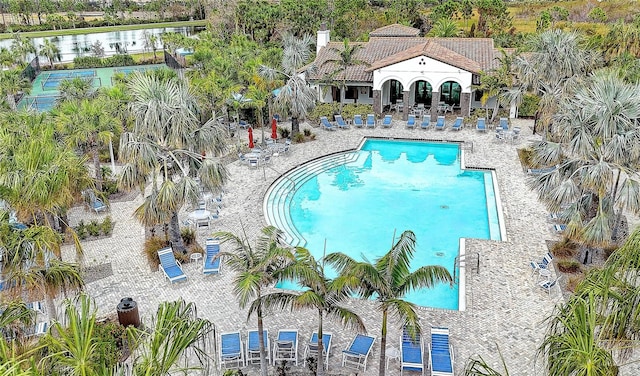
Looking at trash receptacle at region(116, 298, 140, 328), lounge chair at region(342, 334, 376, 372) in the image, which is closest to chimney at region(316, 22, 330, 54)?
trash receptacle at region(116, 298, 140, 328)

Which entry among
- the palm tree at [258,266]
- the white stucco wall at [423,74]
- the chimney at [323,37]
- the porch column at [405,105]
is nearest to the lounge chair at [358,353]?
the palm tree at [258,266]

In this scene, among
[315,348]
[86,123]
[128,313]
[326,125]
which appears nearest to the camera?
[315,348]

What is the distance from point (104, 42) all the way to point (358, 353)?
74.5m

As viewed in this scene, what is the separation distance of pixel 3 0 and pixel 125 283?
91663 mm

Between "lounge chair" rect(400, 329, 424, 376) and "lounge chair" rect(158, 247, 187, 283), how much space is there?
23.1 feet

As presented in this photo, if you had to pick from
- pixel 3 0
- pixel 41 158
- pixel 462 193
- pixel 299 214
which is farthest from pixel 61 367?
pixel 3 0

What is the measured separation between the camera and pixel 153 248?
1781 cm

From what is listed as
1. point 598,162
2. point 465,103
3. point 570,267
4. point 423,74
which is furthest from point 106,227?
point 465,103

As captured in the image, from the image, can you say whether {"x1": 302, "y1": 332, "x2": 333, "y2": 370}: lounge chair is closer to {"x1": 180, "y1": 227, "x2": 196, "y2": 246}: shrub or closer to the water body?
{"x1": 180, "y1": 227, "x2": 196, "y2": 246}: shrub

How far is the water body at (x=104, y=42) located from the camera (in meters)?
65.6

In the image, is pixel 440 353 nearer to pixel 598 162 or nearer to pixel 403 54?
pixel 598 162

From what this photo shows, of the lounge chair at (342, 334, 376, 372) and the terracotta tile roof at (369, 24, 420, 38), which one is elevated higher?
the terracotta tile roof at (369, 24, 420, 38)

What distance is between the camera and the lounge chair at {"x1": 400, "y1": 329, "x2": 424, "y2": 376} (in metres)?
12.3

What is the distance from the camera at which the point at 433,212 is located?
22234 mm
